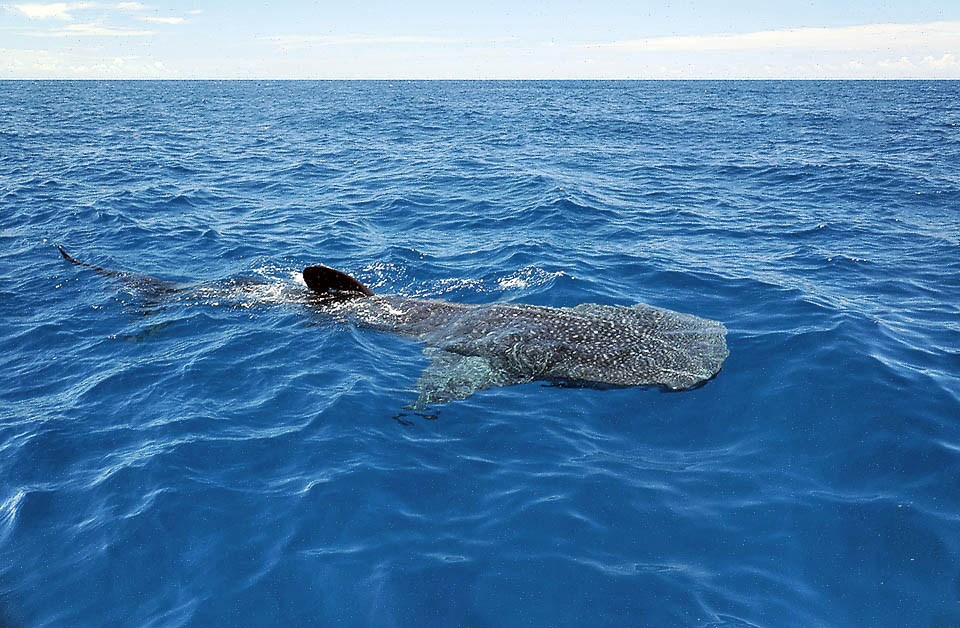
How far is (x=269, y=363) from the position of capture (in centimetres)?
959

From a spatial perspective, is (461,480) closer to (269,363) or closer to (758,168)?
(269,363)

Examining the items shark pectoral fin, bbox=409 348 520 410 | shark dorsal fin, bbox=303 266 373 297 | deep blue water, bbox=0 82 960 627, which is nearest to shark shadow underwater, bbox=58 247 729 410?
shark pectoral fin, bbox=409 348 520 410

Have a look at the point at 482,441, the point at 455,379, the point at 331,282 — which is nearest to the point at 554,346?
the point at 455,379

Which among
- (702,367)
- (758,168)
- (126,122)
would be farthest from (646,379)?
(126,122)

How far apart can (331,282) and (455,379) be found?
13.5 ft

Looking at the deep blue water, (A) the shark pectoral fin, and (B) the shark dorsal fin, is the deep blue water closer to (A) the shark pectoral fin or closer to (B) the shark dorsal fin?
(A) the shark pectoral fin

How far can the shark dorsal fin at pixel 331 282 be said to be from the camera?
11258mm

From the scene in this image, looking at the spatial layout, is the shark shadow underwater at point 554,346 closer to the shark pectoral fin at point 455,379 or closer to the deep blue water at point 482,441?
the shark pectoral fin at point 455,379

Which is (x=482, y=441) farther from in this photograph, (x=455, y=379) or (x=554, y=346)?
(x=554, y=346)

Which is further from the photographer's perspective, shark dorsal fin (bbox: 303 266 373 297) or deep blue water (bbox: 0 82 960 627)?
shark dorsal fin (bbox: 303 266 373 297)

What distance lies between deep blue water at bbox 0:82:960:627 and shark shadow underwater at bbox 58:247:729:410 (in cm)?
25

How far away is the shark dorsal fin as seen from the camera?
36.9ft

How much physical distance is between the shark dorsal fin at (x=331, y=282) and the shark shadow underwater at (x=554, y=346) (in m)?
0.94

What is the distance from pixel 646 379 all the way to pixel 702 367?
86cm
